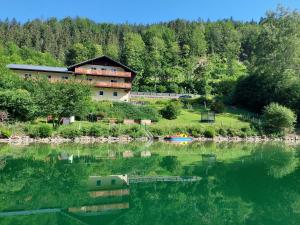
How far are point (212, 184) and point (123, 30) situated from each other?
131 metres

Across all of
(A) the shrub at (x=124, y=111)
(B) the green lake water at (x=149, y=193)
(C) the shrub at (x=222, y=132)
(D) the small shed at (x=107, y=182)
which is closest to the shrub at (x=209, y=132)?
(C) the shrub at (x=222, y=132)

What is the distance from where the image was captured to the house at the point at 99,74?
183 ft

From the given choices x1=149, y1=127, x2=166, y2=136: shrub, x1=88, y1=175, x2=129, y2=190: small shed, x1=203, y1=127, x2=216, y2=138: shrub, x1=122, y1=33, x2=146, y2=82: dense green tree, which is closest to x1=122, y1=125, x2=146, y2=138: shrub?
x1=149, y1=127, x2=166, y2=136: shrub

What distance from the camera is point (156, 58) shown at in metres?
91.6

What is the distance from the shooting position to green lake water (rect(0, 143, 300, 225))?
11.1 meters

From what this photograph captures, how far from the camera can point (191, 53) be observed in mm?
113312

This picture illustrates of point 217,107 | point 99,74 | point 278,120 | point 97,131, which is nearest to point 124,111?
point 97,131

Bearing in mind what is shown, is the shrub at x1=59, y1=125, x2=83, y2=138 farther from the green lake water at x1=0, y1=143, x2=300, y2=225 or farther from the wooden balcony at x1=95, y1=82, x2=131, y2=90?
the wooden balcony at x1=95, y1=82, x2=131, y2=90

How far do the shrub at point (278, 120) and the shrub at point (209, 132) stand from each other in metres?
8.30

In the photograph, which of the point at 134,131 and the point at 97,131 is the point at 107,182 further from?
the point at 134,131

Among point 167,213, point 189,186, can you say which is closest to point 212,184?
point 189,186

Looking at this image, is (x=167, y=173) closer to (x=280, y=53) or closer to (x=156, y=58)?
(x=280, y=53)

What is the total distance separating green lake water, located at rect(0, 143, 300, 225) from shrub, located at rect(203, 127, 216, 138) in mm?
20134

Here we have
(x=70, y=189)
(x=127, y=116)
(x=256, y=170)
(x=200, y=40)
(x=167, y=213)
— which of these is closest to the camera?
(x=167, y=213)
